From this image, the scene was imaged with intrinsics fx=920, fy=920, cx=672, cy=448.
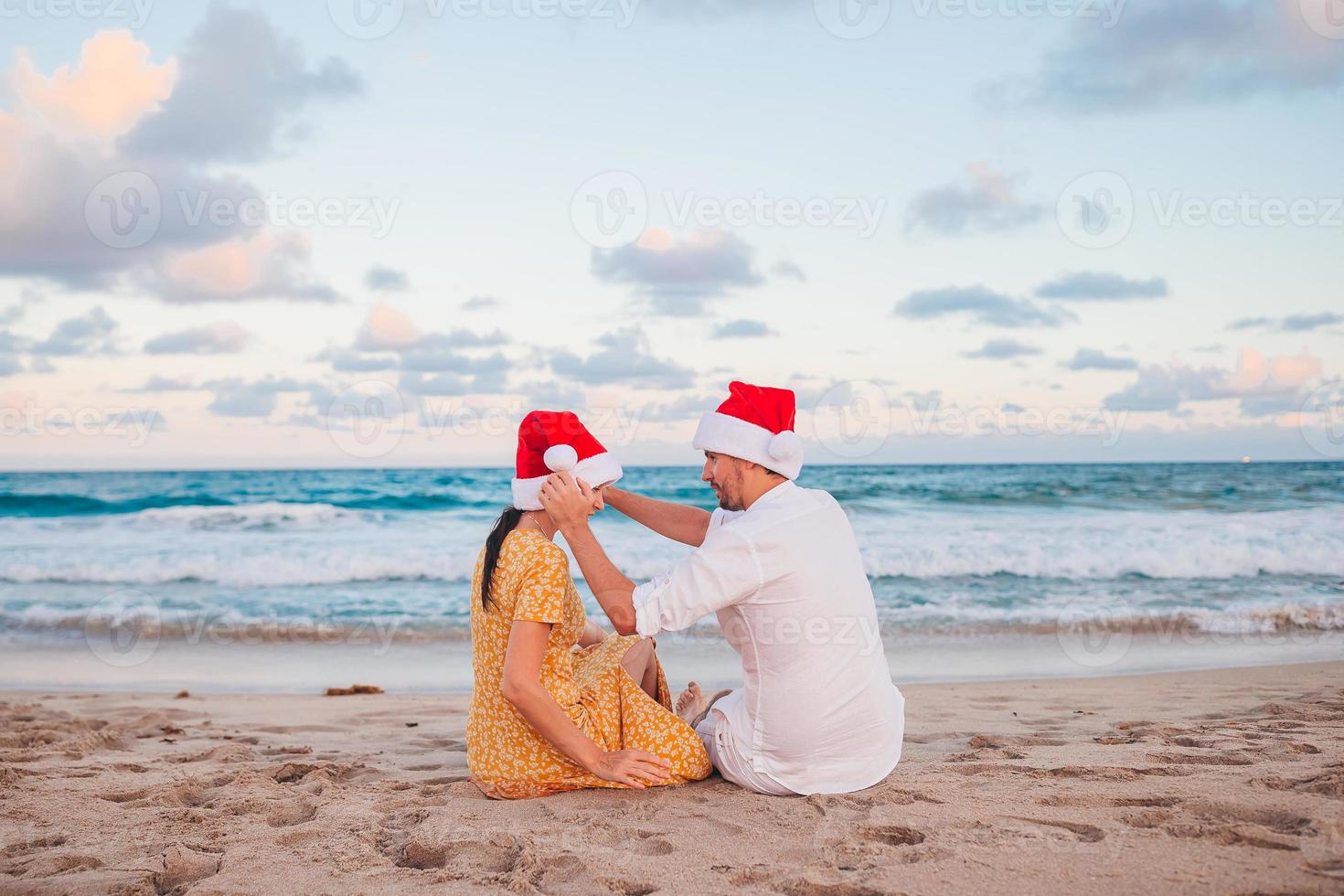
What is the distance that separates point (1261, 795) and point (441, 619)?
807cm

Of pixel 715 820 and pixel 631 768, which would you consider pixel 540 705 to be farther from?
pixel 715 820

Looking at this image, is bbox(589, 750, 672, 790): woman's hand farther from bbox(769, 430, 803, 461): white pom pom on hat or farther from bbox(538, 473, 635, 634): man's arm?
bbox(769, 430, 803, 461): white pom pom on hat

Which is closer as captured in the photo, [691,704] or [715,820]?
[715,820]

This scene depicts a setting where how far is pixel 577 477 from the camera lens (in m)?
3.53

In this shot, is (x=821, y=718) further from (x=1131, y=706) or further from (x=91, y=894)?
(x=1131, y=706)

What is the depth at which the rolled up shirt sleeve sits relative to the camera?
3.16 m

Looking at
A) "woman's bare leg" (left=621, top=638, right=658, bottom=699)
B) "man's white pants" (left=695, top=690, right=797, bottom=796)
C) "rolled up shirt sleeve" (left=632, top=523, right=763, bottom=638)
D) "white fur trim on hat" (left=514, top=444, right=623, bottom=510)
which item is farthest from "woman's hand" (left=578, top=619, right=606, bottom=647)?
"rolled up shirt sleeve" (left=632, top=523, right=763, bottom=638)

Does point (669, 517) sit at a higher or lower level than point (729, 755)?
higher

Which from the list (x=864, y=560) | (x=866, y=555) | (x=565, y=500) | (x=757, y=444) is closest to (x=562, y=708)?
(x=565, y=500)

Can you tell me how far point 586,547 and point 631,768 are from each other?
91 cm

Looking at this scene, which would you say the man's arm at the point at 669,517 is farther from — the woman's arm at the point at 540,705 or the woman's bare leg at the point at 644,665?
the woman's arm at the point at 540,705

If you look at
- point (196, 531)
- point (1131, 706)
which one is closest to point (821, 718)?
point (1131, 706)

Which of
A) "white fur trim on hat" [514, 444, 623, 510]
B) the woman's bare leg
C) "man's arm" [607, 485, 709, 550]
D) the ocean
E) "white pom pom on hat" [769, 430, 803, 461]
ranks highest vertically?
"white pom pom on hat" [769, 430, 803, 461]

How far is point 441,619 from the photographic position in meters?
9.82
